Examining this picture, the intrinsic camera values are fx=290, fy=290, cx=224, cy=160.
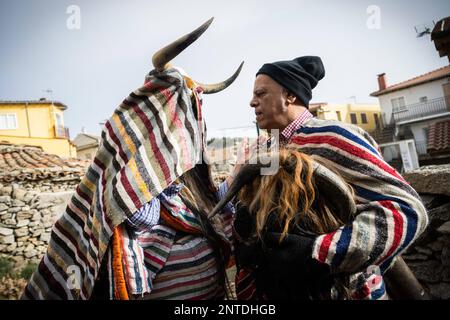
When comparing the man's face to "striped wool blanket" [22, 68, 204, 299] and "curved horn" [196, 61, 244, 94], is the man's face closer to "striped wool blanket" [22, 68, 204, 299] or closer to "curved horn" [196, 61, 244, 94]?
"curved horn" [196, 61, 244, 94]

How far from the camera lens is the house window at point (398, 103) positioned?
32.0 meters

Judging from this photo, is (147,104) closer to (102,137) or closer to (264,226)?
(102,137)

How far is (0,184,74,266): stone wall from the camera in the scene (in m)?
7.49

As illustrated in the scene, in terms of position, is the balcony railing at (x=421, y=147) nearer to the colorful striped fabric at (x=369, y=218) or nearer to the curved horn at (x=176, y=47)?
the colorful striped fabric at (x=369, y=218)

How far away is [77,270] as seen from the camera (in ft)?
5.12

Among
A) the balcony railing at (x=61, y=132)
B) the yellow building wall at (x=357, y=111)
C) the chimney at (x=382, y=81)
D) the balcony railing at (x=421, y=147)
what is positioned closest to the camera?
the balcony railing at (x=61, y=132)

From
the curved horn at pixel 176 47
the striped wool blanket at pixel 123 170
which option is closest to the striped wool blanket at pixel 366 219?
the striped wool blanket at pixel 123 170

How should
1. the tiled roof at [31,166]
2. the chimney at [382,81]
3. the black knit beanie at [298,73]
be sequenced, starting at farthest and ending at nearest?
the chimney at [382,81]
the tiled roof at [31,166]
the black knit beanie at [298,73]

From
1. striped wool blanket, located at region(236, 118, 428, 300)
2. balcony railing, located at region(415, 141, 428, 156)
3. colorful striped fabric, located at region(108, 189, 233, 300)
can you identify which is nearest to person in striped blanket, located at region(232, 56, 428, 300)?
striped wool blanket, located at region(236, 118, 428, 300)

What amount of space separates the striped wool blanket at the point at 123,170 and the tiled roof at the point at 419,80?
34.7m

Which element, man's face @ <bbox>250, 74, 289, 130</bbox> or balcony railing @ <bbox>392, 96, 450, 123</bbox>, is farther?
balcony railing @ <bbox>392, 96, 450, 123</bbox>

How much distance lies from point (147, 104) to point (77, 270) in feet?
3.19

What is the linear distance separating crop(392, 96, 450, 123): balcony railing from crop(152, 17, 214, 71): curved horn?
33.1 metres

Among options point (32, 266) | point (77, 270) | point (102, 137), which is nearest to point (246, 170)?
point (102, 137)
